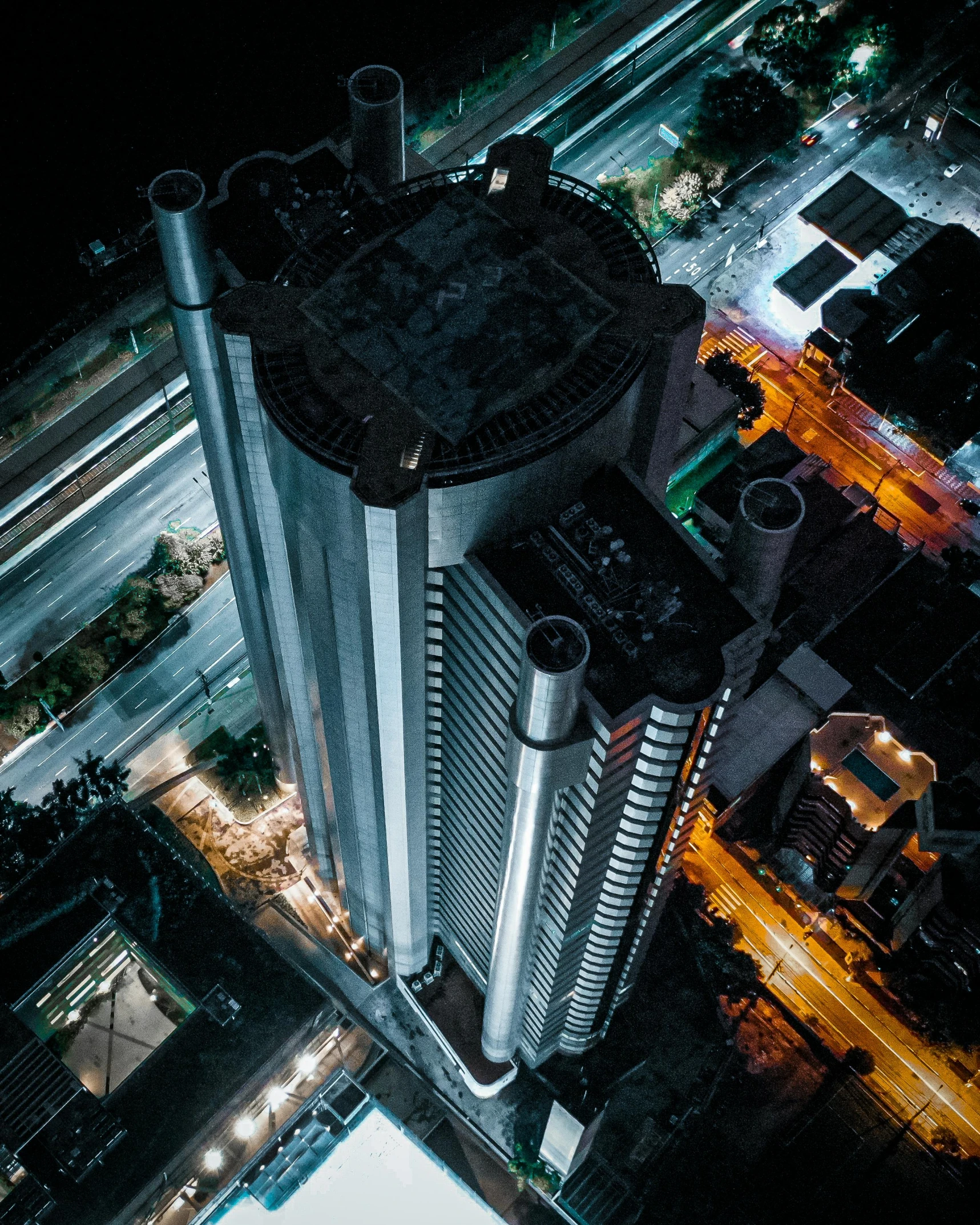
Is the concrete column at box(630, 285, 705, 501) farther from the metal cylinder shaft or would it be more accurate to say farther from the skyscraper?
the metal cylinder shaft

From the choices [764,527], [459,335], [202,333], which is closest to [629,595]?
[764,527]

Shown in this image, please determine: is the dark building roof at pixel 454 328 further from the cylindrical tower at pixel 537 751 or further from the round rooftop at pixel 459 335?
the cylindrical tower at pixel 537 751

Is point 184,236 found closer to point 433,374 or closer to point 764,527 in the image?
point 433,374

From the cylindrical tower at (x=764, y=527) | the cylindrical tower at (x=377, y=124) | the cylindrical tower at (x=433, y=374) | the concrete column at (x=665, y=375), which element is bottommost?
the cylindrical tower at (x=764, y=527)

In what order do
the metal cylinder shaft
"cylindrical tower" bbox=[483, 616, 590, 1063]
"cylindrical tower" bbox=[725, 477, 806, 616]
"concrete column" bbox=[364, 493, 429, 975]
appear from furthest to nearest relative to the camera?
1. the metal cylinder shaft
2. "cylindrical tower" bbox=[725, 477, 806, 616]
3. "concrete column" bbox=[364, 493, 429, 975]
4. "cylindrical tower" bbox=[483, 616, 590, 1063]

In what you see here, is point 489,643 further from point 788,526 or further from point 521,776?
point 788,526

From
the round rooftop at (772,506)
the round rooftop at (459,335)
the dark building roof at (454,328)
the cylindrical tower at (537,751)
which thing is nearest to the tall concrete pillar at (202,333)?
the dark building roof at (454,328)

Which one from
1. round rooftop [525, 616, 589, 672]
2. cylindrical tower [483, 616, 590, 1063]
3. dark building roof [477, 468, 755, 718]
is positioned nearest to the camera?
round rooftop [525, 616, 589, 672]

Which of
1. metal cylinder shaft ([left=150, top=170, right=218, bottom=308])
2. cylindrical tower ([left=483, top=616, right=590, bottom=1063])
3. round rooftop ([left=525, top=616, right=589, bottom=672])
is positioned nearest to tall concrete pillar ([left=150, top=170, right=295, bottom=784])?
metal cylinder shaft ([left=150, top=170, right=218, bottom=308])
